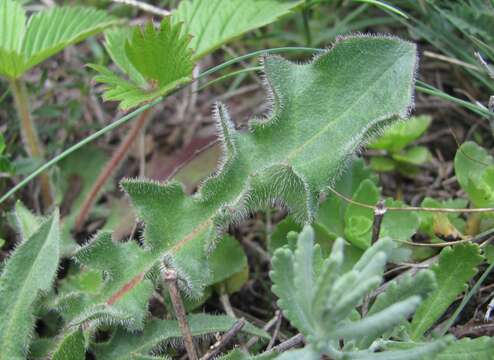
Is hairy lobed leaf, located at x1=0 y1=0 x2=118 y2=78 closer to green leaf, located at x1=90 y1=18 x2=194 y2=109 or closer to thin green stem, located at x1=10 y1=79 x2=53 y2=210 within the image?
thin green stem, located at x1=10 y1=79 x2=53 y2=210

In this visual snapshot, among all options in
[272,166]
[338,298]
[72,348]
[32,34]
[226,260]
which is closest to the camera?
[338,298]

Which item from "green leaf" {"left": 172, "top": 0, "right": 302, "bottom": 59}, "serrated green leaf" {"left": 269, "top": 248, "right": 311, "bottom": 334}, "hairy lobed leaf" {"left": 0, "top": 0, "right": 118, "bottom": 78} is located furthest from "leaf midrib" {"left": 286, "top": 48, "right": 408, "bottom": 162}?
"hairy lobed leaf" {"left": 0, "top": 0, "right": 118, "bottom": 78}

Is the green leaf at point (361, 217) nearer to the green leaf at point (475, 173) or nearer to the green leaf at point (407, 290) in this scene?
the green leaf at point (475, 173)

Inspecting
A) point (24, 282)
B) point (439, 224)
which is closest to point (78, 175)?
point (24, 282)

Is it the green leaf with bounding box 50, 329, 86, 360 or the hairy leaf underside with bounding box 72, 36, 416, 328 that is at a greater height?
the hairy leaf underside with bounding box 72, 36, 416, 328

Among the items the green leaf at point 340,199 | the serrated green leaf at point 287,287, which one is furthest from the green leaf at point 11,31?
the serrated green leaf at point 287,287

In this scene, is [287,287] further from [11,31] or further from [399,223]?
[11,31]
